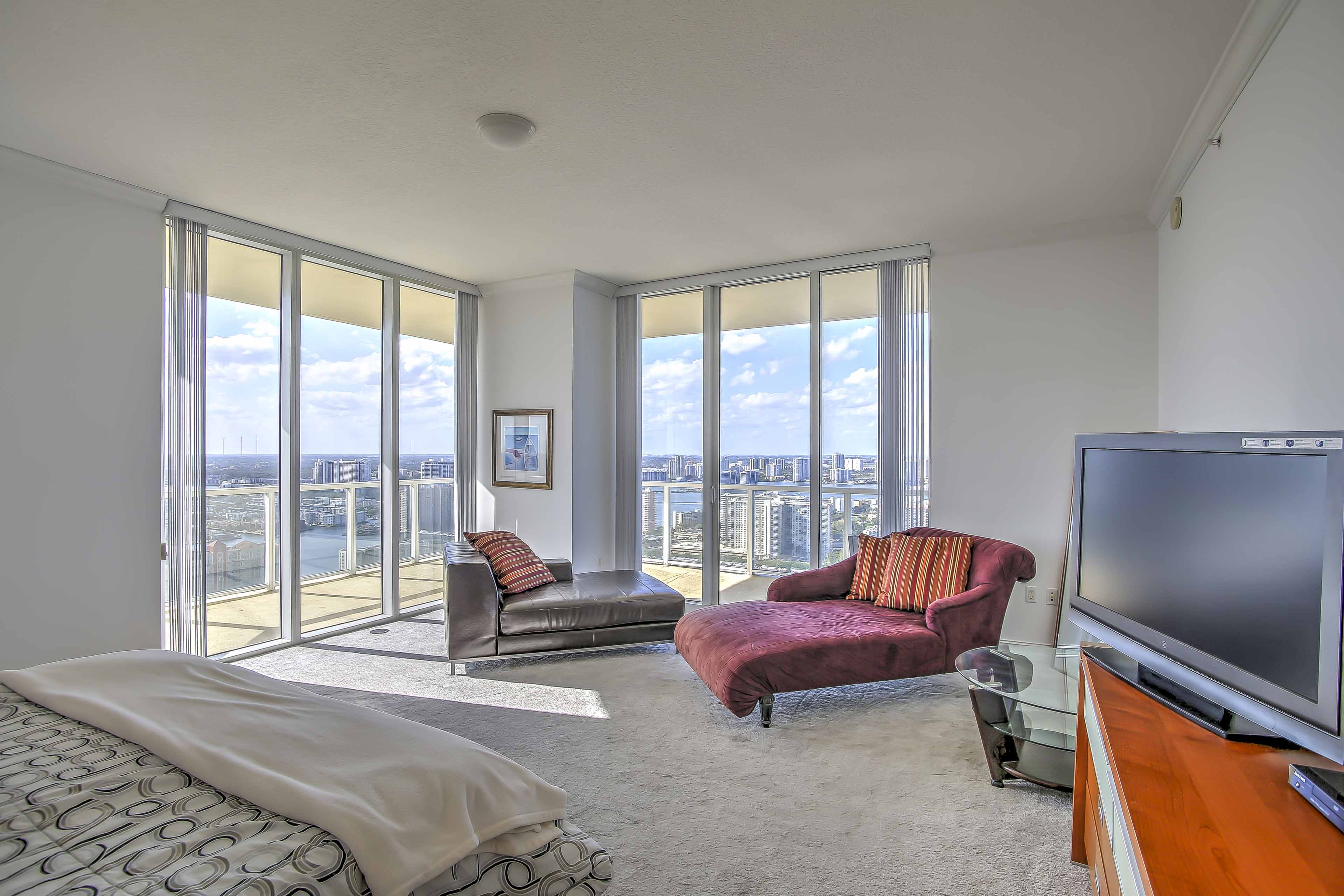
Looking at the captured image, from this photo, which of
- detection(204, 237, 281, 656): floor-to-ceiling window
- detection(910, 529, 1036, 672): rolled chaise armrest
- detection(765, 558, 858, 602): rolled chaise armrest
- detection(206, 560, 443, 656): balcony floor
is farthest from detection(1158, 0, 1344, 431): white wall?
detection(206, 560, 443, 656): balcony floor

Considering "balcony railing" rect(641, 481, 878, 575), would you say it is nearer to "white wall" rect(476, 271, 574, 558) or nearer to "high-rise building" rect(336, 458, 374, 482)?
"white wall" rect(476, 271, 574, 558)

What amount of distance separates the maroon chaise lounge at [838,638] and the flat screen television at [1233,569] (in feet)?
3.84

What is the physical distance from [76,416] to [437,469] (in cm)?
240

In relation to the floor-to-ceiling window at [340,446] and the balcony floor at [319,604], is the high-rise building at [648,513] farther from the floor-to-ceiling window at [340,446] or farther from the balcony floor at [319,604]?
the floor-to-ceiling window at [340,446]

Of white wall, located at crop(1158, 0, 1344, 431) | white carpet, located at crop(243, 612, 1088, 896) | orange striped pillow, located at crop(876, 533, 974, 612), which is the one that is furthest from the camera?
orange striped pillow, located at crop(876, 533, 974, 612)

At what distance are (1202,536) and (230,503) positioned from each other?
4.71 metres

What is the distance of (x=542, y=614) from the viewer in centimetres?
383

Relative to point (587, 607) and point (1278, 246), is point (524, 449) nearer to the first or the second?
point (587, 607)

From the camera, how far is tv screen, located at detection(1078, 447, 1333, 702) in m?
1.26

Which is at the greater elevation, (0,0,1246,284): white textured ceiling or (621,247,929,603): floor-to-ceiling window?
(0,0,1246,284): white textured ceiling

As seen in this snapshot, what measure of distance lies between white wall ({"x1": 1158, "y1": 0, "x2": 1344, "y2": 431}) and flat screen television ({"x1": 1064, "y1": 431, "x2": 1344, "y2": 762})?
41cm

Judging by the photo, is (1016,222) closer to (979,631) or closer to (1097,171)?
(1097,171)

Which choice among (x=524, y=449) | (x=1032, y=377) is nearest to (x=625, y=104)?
(x=1032, y=377)

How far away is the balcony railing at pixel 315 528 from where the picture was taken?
3967mm
